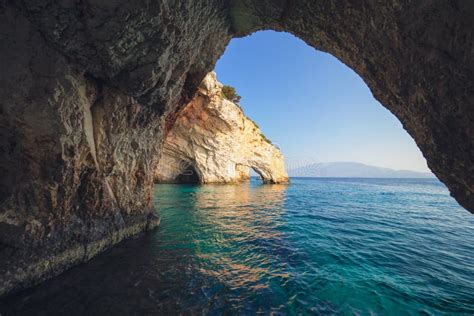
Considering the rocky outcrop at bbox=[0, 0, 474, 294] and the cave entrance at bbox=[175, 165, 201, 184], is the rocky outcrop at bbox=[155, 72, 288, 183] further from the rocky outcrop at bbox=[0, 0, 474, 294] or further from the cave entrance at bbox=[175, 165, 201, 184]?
the rocky outcrop at bbox=[0, 0, 474, 294]

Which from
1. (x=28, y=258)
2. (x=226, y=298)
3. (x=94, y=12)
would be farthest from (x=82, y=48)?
(x=226, y=298)

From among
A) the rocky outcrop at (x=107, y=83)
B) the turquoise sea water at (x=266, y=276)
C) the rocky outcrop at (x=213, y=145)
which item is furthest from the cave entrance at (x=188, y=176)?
the rocky outcrop at (x=107, y=83)

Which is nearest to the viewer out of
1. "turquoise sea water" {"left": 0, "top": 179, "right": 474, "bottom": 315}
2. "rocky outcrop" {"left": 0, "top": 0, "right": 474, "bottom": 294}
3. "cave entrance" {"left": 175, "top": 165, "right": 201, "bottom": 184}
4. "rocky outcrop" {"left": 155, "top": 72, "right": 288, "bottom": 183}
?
"rocky outcrop" {"left": 0, "top": 0, "right": 474, "bottom": 294}

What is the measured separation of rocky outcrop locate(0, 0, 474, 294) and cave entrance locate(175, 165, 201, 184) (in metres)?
33.0

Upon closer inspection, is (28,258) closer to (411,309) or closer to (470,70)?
(411,309)

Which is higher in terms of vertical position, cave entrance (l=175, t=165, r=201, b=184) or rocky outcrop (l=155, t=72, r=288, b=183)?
rocky outcrop (l=155, t=72, r=288, b=183)

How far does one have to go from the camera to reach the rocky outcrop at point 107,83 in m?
3.65

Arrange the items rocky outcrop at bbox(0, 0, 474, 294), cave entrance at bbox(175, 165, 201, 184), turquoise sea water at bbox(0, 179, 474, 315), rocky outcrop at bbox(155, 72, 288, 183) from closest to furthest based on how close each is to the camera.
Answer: rocky outcrop at bbox(0, 0, 474, 294)
turquoise sea water at bbox(0, 179, 474, 315)
rocky outcrop at bbox(155, 72, 288, 183)
cave entrance at bbox(175, 165, 201, 184)

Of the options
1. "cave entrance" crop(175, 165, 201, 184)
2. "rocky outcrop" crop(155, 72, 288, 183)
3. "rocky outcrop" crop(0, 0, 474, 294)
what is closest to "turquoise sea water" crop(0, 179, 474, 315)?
"rocky outcrop" crop(0, 0, 474, 294)

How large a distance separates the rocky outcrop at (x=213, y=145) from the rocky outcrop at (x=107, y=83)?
2169 cm

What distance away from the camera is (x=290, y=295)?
4.85m

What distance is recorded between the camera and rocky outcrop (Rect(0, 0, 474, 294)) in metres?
3.65

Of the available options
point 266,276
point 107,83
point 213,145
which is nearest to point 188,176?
point 213,145

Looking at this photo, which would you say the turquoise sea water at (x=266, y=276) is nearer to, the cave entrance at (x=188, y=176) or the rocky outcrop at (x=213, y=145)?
the rocky outcrop at (x=213, y=145)
